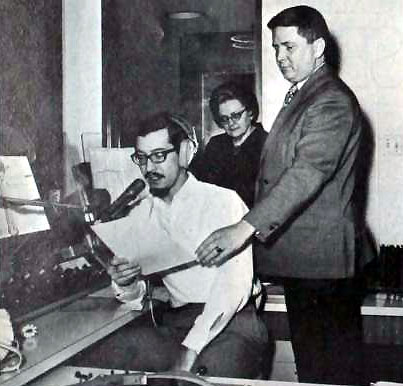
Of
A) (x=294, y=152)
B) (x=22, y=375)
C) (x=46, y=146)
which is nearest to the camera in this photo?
(x=22, y=375)

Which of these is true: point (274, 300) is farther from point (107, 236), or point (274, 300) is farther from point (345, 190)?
point (107, 236)

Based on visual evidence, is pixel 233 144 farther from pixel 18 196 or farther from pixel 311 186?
pixel 18 196

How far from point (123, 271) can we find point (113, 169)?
21 cm

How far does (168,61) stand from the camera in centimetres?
113

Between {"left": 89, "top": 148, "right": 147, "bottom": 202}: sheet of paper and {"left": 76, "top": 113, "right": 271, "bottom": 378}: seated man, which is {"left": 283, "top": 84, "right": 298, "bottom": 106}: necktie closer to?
{"left": 76, "top": 113, "right": 271, "bottom": 378}: seated man

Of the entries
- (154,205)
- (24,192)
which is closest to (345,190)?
(154,205)

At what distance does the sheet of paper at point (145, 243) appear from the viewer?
3.60ft

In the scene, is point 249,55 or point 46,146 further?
point 46,146

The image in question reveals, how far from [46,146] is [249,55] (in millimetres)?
472

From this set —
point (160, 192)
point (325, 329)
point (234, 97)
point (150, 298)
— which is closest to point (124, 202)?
point (160, 192)

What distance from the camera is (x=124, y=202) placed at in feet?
3.76

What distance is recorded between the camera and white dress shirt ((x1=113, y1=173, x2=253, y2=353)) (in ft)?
3.55

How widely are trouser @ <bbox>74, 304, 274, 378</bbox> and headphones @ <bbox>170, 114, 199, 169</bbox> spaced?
0.92ft

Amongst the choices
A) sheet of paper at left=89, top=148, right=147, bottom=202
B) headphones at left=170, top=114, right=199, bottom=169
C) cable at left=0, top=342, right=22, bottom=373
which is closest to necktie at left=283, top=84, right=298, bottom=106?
headphones at left=170, top=114, right=199, bottom=169
